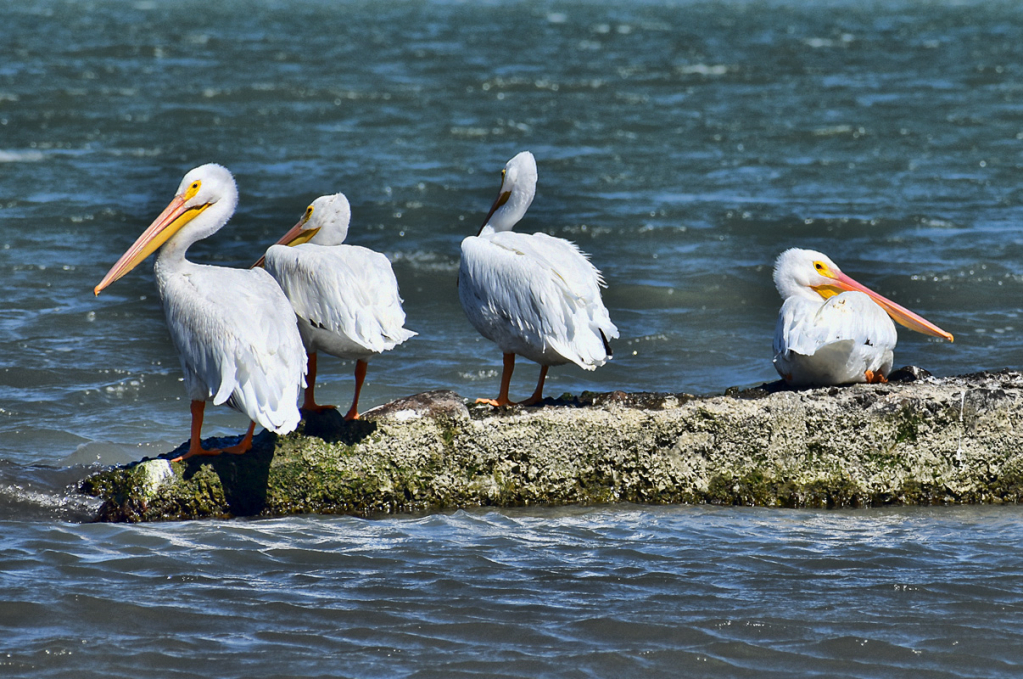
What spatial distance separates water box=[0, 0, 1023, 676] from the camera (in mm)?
3684

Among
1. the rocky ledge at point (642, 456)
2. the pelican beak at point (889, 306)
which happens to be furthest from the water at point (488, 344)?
the pelican beak at point (889, 306)

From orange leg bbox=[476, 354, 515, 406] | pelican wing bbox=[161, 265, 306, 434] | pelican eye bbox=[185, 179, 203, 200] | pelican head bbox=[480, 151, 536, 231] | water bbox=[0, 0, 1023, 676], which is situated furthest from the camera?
pelican head bbox=[480, 151, 536, 231]

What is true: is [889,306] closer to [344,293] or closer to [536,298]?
[536,298]

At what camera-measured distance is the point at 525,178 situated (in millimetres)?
6062

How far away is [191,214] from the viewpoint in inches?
201

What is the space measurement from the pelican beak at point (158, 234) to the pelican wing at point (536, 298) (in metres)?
1.18

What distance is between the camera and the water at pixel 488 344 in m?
3.68

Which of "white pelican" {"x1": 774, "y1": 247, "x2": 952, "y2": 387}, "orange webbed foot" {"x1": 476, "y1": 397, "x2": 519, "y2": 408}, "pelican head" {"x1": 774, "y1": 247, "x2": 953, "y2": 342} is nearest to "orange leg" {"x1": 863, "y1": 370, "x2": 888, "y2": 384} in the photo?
"white pelican" {"x1": 774, "y1": 247, "x2": 952, "y2": 387}

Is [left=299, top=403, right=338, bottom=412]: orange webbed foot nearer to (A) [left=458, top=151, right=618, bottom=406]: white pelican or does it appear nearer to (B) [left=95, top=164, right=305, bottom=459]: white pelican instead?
(B) [left=95, top=164, right=305, bottom=459]: white pelican

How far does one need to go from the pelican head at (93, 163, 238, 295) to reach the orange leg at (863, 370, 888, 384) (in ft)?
8.87

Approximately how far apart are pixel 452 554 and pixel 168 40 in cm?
2966

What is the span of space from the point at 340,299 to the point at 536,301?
2.69ft

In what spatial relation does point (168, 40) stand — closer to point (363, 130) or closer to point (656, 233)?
point (363, 130)

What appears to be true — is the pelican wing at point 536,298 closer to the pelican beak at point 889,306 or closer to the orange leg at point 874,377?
the orange leg at point 874,377
